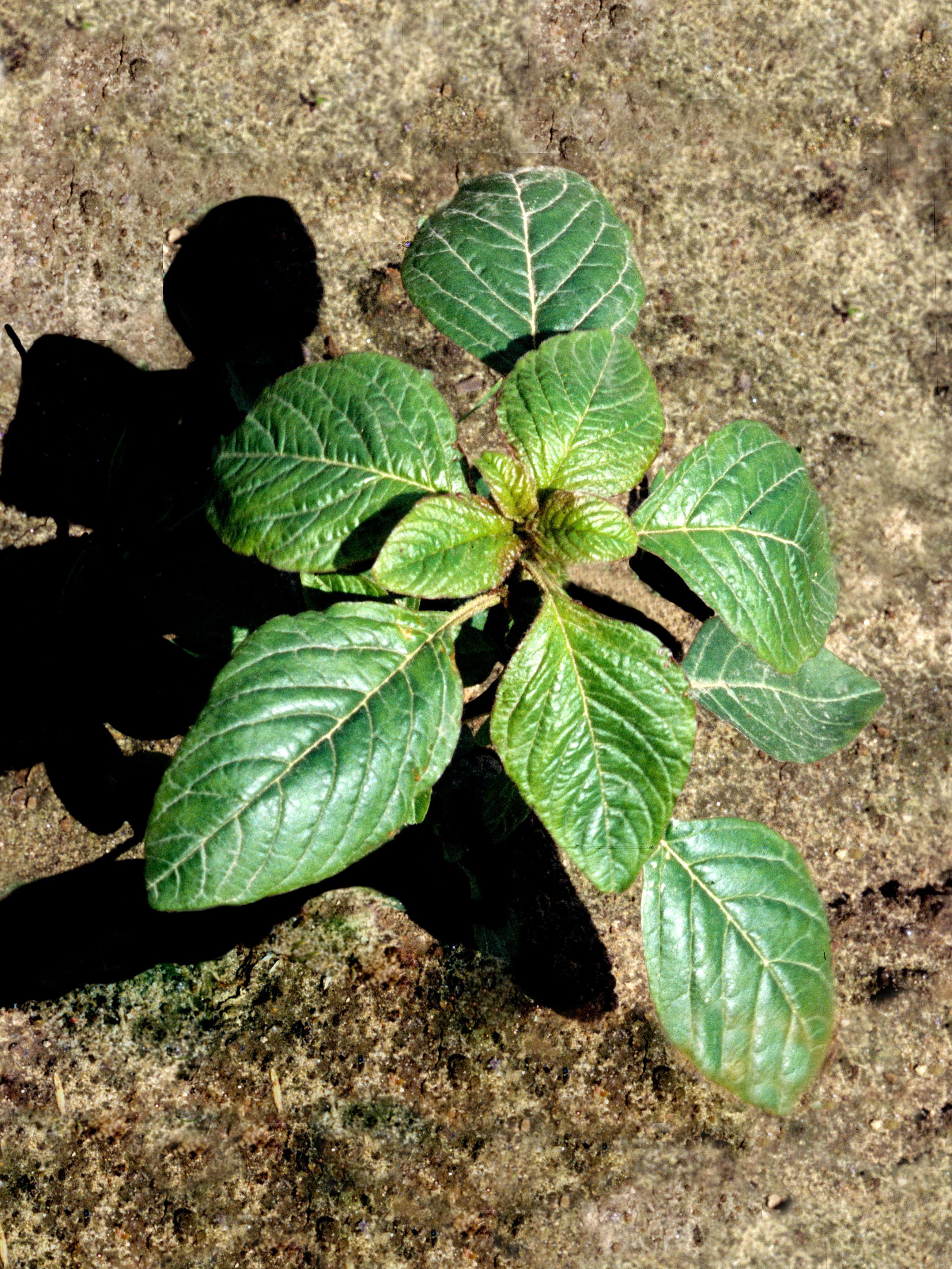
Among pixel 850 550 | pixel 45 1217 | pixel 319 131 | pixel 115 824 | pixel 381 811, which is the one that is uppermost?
pixel 319 131

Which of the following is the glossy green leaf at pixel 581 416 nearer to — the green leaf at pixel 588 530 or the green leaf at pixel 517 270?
the green leaf at pixel 588 530

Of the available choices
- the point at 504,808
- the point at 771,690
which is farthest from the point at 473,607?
the point at 771,690

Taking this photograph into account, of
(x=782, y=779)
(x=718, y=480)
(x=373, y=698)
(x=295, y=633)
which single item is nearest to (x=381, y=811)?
(x=373, y=698)

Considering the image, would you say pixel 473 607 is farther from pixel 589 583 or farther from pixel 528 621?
pixel 589 583

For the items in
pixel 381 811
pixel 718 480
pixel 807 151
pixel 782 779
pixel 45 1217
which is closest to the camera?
pixel 381 811

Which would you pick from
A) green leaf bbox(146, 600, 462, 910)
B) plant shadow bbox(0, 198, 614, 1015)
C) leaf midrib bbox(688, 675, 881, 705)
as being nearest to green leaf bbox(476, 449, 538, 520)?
green leaf bbox(146, 600, 462, 910)

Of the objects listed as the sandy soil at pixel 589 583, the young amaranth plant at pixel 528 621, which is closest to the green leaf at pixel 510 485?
the young amaranth plant at pixel 528 621

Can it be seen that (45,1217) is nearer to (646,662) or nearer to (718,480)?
(646,662)
